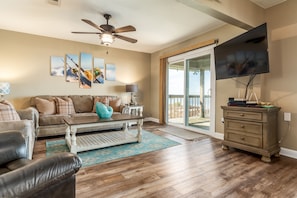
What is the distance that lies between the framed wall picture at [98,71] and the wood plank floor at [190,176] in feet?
8.62

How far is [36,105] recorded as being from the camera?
3812 millimetres

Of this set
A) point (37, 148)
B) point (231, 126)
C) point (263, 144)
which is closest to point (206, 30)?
point (231, 126)

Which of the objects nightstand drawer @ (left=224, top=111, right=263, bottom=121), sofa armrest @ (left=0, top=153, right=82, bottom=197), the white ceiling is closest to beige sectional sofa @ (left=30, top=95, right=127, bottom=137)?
the white ceiling

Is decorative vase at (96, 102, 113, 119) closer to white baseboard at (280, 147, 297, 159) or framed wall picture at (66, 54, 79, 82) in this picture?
framed wall picture at (66, 54, 79, 82)

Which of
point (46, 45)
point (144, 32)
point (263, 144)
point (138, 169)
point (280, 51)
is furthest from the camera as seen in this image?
Result: point (46, 45)

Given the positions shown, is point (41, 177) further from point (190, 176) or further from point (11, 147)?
point (190, 176)

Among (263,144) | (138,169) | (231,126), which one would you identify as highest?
(231,126)

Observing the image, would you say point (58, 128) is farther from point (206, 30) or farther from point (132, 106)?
point (206, 30)

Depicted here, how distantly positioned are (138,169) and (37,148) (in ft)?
6.53

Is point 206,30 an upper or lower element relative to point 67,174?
upper

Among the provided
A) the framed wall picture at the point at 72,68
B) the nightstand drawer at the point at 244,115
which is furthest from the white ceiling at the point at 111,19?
the nightstand drawer at the point at 244,115

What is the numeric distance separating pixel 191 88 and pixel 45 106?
146 inches

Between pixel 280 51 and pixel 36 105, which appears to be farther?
pixel 36 105

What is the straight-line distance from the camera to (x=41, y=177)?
29.9 inches
